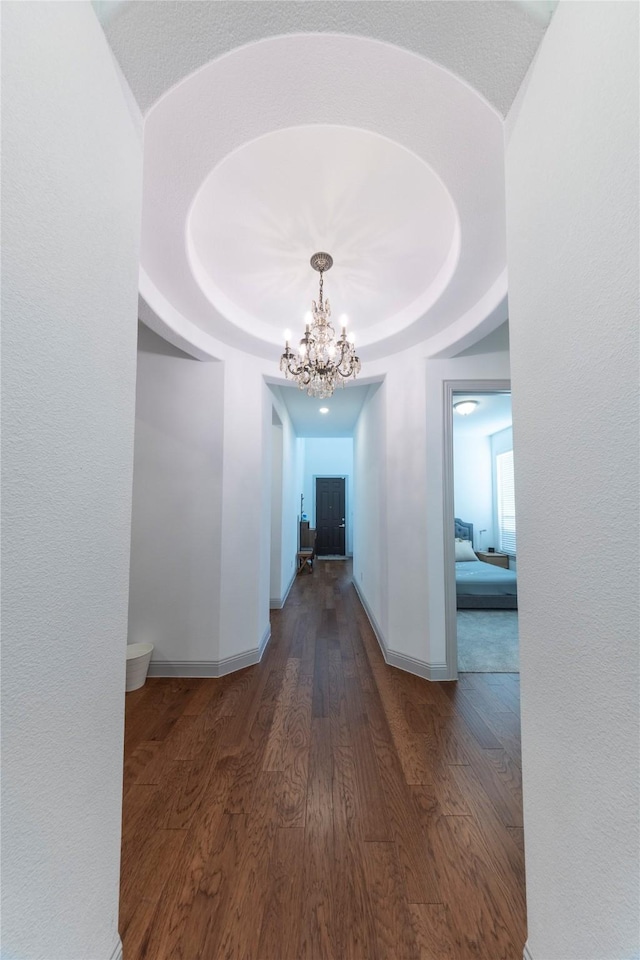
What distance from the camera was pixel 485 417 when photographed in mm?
6086

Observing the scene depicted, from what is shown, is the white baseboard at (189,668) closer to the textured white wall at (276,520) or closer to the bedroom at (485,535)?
the textured white wall at (276,520)

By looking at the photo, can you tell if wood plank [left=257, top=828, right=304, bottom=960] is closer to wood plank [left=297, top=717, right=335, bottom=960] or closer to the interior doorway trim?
wood plank [left=297, top=717, right=335, bottom=960]

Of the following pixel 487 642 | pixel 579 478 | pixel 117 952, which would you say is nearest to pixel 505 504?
pixel 487 642

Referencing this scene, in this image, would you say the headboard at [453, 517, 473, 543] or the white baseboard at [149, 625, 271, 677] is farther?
the headboard at [453, 517, 473, 543]

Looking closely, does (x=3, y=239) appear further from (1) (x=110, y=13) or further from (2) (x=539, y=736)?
(2) (x=539, y=736)

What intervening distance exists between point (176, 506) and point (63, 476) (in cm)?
220

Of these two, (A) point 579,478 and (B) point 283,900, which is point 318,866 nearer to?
(B) point 283,900

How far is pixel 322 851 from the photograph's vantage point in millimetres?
1341

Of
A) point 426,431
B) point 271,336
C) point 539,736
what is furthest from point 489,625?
point 271,336

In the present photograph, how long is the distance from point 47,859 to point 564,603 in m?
1.18

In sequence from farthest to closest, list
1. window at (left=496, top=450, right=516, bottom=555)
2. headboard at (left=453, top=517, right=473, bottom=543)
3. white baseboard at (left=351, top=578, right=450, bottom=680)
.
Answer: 1. headboard at (left=453, top=517, right=473, bottom=543)
2. window at (left=496, top=450, right=516, bottom=555)
3. white baseboard at (left=351, top=578, right=450, bottom=680)

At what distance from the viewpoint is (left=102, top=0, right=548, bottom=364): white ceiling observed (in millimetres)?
917

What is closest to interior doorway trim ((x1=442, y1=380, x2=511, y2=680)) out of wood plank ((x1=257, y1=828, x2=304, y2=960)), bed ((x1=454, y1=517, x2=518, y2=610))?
wood plank ((x1=257, y1=828, x2=304, y2=960))

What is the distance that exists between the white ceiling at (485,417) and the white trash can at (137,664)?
461cm
